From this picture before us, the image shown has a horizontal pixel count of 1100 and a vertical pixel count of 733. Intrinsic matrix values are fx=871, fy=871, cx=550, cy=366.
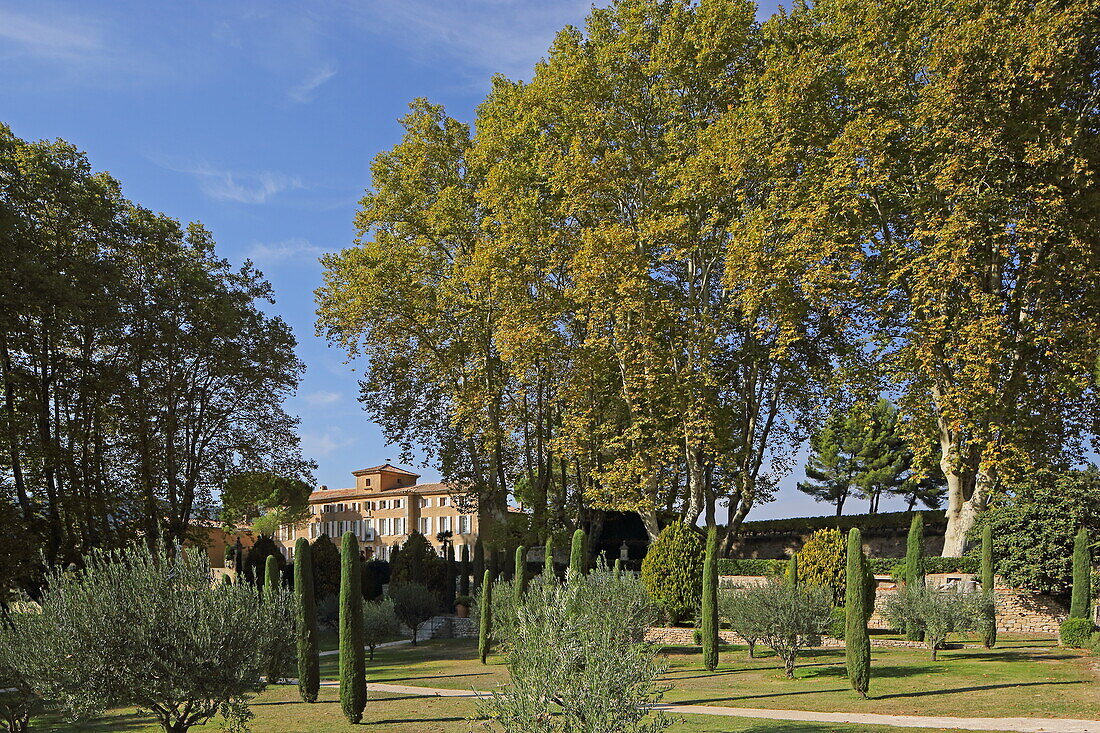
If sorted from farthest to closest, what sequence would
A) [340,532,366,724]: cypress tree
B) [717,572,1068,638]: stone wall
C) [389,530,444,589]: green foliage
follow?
[389,530,444,589]: green foliage → [717,572,1068,638]: stone wall → [340,532,366,724]: cypress tree

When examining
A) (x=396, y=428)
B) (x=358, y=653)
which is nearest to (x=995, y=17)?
(x=358, y=653)

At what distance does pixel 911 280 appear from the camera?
27.0 meters

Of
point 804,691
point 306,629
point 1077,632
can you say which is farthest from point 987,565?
point 306,629

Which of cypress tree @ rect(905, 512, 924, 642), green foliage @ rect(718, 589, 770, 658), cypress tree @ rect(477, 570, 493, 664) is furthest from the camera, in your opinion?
cypress tree @ rect(905, 512, 924, 642)

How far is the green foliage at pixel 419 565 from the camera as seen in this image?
42.4m

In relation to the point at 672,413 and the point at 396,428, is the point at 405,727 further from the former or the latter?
the point at 396,428

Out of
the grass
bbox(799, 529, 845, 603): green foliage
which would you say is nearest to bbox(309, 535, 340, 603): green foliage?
the grass

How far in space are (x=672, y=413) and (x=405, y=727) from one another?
17143 mm

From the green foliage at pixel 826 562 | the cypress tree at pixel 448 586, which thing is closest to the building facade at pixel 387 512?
the cypress tree at pixel 448 586

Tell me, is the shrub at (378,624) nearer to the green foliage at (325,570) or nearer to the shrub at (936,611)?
the green foliage at (325,570)

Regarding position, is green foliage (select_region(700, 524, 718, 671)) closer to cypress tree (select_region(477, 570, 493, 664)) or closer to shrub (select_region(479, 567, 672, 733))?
cypress tree (select_region(477, 570, 493, 664))

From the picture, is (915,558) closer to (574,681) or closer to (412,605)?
(412,605)

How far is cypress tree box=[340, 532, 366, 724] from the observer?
56.3 feet

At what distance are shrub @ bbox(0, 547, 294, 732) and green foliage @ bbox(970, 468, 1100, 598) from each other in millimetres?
24618
